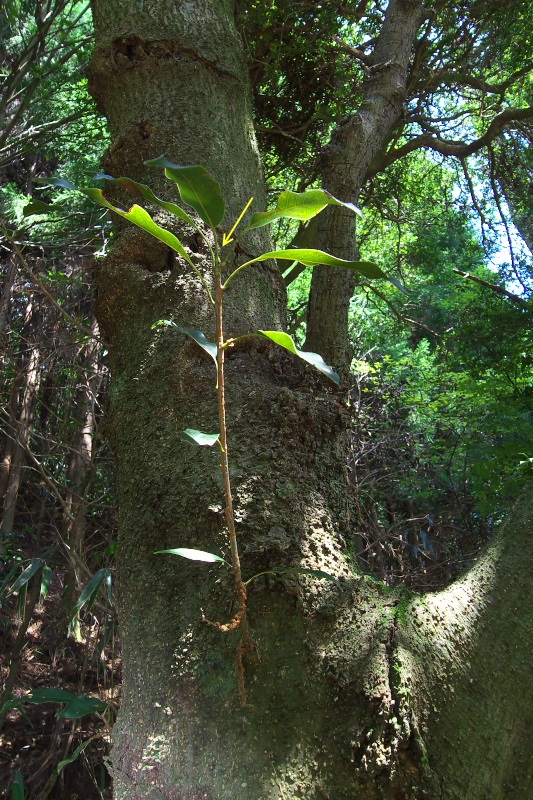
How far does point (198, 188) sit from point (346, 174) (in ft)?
3.57

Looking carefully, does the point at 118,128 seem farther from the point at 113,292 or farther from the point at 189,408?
the point at 189,408

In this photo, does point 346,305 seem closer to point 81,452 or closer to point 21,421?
point 81,452

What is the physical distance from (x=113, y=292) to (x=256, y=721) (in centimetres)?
91

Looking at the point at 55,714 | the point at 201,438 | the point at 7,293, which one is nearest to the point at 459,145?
the point at 201,438

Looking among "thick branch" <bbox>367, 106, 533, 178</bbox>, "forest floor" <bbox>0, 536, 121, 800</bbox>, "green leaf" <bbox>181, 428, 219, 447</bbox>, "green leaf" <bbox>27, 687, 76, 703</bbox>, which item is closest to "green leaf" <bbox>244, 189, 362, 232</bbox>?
"green leaf" <bbox>181, 428, 219, 447</bbox>

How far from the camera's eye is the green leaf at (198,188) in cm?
80

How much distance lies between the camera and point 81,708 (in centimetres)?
124

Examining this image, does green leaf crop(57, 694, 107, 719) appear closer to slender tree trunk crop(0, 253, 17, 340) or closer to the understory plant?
the understory plant

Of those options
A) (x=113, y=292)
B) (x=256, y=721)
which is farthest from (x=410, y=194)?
(x=256, y=721)

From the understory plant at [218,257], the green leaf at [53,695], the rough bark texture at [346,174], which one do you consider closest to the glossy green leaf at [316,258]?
the understory plant at [218,257]

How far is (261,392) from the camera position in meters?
1.19

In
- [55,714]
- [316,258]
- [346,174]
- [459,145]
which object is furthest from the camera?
[55,714]

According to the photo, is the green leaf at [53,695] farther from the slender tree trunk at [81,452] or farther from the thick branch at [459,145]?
the thick branch at [459,145]

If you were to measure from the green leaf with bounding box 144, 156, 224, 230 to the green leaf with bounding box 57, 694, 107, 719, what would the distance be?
0.95 meters
